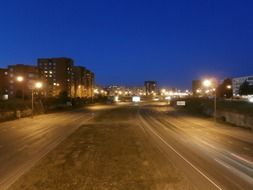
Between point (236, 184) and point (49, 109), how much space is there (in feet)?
237

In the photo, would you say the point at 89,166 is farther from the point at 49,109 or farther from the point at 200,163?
the point at 49,109

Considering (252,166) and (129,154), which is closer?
(252,166)

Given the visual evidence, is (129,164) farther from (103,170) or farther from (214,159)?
(214,159)

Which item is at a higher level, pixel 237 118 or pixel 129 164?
pixel 237 118

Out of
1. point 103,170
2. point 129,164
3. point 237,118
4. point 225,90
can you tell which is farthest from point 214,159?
point 225,90

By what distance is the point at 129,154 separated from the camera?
74.7 ft

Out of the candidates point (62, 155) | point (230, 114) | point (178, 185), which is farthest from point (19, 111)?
point (178, 185)

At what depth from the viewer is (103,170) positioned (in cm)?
1759

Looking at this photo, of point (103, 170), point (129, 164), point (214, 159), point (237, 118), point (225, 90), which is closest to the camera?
point (103, 170)

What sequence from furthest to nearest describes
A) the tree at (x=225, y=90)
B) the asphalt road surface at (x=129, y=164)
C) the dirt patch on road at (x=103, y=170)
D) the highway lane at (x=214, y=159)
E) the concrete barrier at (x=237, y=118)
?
the tree at (x=225, y=90) < the concrete barrier at (x=237, y=118) < the highway lane at (x=214, y=159) < the asphalt road surface at (x=129, y=164) < the dirt patch on road at (x=103, y=170)

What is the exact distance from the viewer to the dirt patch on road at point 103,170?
47.5 ft

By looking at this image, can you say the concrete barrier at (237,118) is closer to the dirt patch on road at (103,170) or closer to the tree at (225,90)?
the dirt patch on road at (103,170)

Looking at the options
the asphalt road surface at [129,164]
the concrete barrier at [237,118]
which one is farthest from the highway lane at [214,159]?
the concrete barrier at [237,118]

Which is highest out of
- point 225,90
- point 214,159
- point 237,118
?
point 225,90
